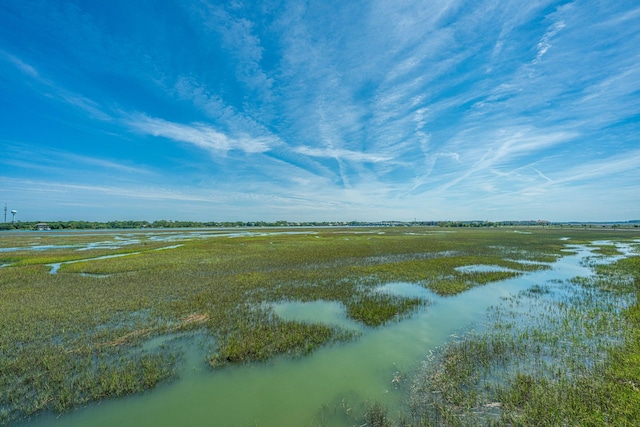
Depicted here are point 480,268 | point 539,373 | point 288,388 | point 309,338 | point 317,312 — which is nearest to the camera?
→ point 288,388

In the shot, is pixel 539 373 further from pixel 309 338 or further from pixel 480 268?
pixel 480 268

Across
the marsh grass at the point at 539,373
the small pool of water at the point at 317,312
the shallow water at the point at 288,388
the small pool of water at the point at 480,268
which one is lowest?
the shallow water at the point at 288,388

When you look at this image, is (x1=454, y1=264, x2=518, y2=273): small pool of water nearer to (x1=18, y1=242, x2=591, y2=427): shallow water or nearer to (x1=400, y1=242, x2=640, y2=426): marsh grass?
(x1=400, y1=242, x2=640, y2=426): marsh grass

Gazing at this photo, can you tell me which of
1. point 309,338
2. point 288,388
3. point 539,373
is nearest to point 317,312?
point 309,338

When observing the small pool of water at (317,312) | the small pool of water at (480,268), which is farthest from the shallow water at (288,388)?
the small pool of water at (480,268)

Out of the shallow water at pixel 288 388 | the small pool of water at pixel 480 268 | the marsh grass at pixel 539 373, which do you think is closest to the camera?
the marsh grass at pixel 539 373

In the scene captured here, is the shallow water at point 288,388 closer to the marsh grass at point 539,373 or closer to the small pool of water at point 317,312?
the small pool of water at point 317,312

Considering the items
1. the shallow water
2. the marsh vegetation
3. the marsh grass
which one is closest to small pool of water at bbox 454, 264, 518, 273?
the marsh vegetation

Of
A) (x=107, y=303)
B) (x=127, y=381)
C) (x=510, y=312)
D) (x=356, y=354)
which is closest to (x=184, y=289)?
A: (x=107, y=303)
